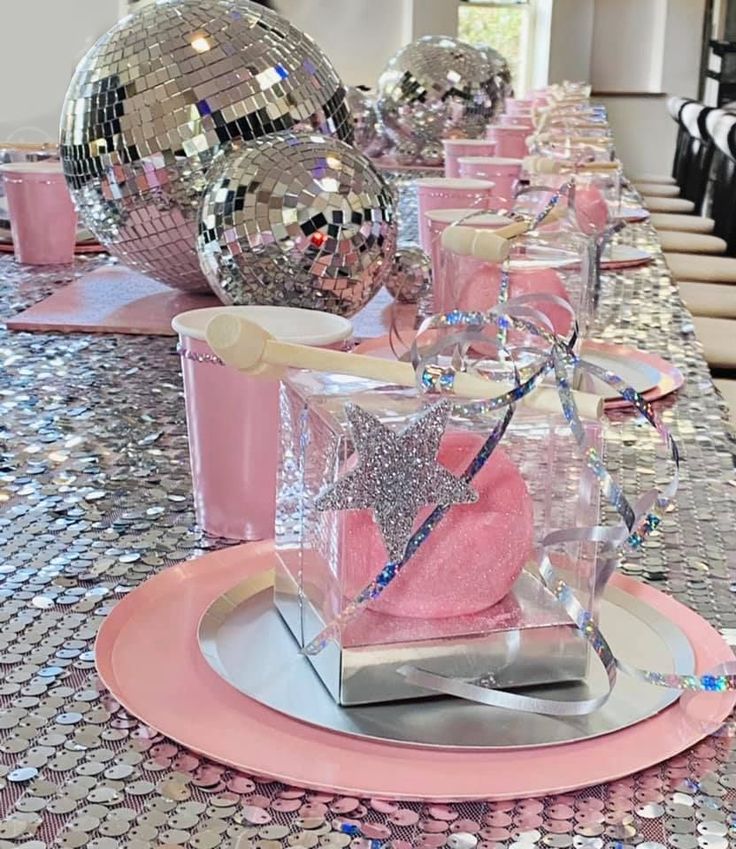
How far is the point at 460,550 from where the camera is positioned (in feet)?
1.46

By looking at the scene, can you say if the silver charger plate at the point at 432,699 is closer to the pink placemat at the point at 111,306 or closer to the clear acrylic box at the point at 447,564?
the clear acrylic box at the point at 447,564

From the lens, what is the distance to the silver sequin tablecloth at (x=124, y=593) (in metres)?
0.37

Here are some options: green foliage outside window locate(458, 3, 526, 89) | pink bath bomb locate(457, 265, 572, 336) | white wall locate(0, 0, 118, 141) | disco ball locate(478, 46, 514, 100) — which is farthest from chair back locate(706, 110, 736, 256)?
green foliage outside window locate(458, 3, 526, 89)

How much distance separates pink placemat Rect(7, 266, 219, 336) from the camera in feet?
3.55

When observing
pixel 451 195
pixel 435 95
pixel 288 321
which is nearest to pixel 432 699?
pixel 288 321

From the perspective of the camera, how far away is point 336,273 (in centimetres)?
95

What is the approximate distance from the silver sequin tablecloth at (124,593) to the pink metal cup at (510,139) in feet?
4.56

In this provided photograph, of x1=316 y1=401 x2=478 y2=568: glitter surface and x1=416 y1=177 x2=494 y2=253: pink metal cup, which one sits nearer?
x1=316 y1=401 x2=478 y2=568: glitter surface

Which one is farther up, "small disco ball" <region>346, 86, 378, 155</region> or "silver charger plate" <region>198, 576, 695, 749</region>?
"silver charger plate" <region>198, 576, 695, 749</region>

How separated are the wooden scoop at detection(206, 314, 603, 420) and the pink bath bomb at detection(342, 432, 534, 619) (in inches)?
0.9

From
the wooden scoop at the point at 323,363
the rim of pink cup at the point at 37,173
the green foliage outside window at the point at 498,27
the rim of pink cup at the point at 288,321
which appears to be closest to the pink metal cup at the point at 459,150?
the rim of pink cup at the point at 37,173

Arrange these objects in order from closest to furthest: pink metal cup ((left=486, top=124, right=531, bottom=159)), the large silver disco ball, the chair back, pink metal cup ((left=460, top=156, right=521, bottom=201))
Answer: pink metal cup ((left=460, top=156, right=521, bottom=201)) < pink metal cup ((left=486, top=124, right=531, bottom=159)) < the large silver disco ball < the chair back

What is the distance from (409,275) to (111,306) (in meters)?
0.28

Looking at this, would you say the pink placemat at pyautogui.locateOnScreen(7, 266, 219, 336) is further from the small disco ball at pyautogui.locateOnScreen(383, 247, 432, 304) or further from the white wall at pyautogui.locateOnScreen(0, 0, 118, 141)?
the white wall at pyautogui.locateOnScreen(0, 0, 118, 141)
